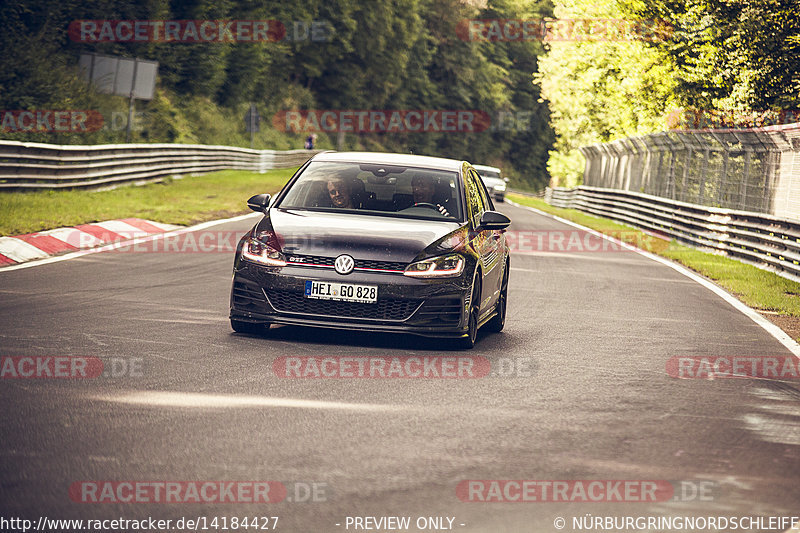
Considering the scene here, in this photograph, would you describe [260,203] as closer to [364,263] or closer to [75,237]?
[364,263]

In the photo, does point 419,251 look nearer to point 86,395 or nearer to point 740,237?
point 86,395

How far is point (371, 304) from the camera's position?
870 cm

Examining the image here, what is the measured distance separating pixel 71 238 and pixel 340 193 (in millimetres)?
7569

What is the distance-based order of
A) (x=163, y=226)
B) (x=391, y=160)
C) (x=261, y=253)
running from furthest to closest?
1. (x=163, y=226)
2. (x=391, y=160)
3. (x=261, y=253)

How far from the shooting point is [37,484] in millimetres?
4836

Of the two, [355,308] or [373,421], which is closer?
[373,421]

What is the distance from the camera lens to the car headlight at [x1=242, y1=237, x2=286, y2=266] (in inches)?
350

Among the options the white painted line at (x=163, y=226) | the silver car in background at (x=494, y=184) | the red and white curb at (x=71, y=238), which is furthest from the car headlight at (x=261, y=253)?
the silver car in background at (x=494, y=184)

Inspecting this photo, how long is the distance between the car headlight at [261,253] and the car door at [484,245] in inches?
64.2

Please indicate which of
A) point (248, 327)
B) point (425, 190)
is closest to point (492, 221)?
point (425, 190)

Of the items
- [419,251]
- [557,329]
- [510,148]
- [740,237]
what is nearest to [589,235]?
[740,237]

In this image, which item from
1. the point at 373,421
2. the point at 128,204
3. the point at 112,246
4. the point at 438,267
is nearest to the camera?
the point at 373,421

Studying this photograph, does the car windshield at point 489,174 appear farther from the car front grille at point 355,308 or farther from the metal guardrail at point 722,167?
the car front grille at point 355,308

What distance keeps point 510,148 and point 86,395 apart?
11128 centimetres
